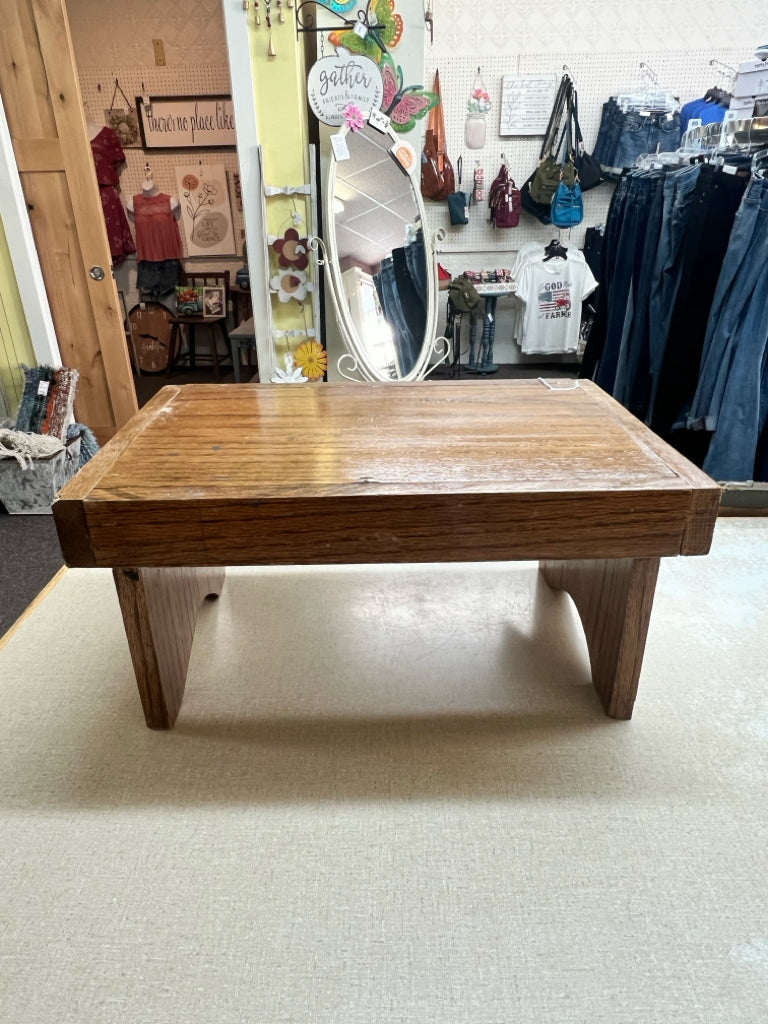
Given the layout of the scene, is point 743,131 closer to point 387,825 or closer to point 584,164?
point 584,164

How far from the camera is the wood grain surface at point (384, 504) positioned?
3.43ft

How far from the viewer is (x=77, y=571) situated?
1.94m

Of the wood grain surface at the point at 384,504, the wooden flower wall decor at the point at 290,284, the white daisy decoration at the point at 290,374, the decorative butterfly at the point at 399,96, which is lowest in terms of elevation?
the white daisy decoration at the point at 290,374

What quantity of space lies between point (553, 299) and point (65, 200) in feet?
9.50

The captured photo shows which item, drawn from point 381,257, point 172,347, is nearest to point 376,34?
point 381,257

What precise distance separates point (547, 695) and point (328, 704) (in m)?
0.50

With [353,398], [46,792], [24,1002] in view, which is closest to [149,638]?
[46,792]

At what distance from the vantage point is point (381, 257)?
2748 millimetres

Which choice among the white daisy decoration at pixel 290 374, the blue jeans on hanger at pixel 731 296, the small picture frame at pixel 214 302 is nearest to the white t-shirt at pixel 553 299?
the white daisy decoration at pixel 290 374

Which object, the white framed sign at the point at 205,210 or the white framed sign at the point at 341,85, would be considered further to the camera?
the white framed sign at the point at 205,210

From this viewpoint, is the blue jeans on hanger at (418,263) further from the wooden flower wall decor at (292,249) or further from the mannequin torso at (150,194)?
the mannequin torso at (150,194)

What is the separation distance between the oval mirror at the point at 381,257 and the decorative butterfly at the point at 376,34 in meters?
0.31

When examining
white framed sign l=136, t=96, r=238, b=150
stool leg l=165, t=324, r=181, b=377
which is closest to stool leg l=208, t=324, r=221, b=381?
stool leg l=165, t=324, r=181, b=377

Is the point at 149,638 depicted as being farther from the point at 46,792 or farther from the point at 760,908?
the point at 760,908
